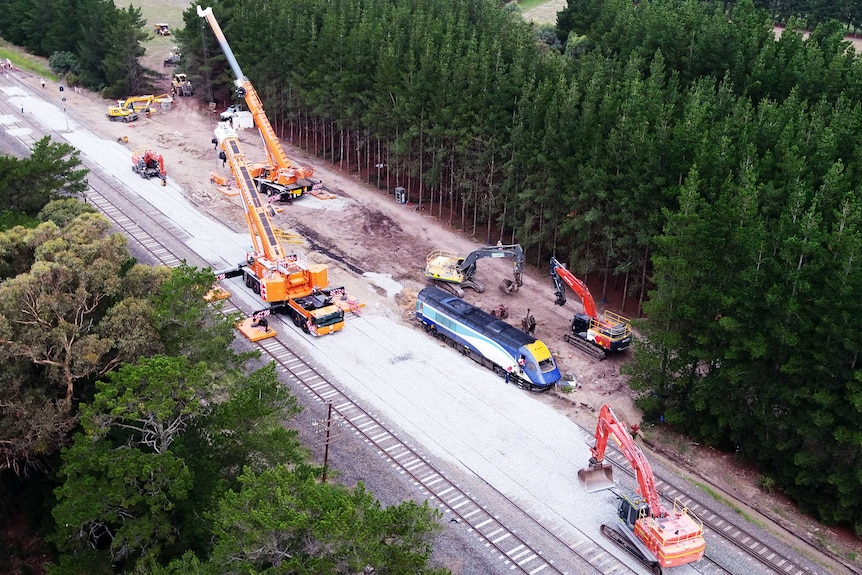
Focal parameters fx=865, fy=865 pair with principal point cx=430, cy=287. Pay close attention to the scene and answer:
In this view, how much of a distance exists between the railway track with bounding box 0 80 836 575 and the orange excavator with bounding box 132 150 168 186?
34908mm

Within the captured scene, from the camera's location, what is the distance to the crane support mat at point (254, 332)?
Answer: 52938mm

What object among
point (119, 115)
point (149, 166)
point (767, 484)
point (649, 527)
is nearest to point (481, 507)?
point (649, 527)

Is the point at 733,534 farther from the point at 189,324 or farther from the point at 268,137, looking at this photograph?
the point at 268,137

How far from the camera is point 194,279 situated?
40812 mm

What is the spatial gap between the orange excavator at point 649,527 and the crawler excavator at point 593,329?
13784mm

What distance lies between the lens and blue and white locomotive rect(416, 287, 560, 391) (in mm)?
47812

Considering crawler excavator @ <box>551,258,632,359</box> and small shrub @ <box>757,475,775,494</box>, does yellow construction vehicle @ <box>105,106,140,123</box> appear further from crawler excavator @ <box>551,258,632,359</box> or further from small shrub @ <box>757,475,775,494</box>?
small shrub @ <box>757,475,775,494</box>

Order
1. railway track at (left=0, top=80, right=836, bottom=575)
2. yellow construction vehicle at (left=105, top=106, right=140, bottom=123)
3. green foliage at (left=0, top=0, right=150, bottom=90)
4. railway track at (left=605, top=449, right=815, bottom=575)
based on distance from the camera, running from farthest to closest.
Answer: green foliage at (left=0, top=0, right=150, bottom=90)
yellow construction vehicle at (left=105, top=106, right=140, bottom=123)
railway track at (left=605, top=449, right=815, bottom=575)
railway track at (left=0, top=80, right=836, bottom=575)

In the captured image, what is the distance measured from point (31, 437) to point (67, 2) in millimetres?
93050

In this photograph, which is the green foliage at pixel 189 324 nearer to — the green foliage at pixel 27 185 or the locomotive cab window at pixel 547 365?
the locomotive cab window at pixel 547 365

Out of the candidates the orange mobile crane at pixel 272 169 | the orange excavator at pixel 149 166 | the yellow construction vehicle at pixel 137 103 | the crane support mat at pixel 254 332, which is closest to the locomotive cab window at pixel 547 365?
the crane support mat at pixel 254 332

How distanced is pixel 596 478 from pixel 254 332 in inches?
926

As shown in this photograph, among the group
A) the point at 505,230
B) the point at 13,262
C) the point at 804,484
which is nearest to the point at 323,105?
the point at 505,230

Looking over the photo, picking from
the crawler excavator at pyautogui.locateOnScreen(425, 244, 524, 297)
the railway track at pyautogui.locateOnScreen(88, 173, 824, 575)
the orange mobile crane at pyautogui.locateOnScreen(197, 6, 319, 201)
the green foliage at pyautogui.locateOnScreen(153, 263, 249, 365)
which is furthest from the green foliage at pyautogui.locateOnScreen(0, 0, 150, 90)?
the green foliage at pyautogui.locateOnScreen(153, 263, 249, 365)
